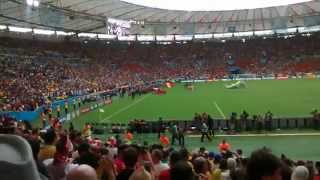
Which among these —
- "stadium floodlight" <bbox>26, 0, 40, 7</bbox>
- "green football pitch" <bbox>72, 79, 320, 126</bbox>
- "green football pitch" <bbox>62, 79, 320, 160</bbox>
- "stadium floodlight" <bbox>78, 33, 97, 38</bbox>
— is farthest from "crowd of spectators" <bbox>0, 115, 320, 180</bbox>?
"stadium floodlight" <bbox>78, 33, 97, 38</bbox>

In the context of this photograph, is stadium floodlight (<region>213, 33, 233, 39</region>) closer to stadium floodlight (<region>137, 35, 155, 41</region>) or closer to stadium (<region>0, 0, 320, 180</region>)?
stadium (<region>0, 0, 320, 180</region>)

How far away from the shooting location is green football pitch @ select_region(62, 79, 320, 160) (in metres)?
25.0

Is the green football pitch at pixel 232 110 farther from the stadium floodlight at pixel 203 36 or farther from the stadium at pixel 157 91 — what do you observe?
the stadium floodlight at pixel 203 36

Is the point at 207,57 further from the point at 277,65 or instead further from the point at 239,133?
the point at 239,133

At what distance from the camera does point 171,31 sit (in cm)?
9206

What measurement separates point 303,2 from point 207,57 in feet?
77.6

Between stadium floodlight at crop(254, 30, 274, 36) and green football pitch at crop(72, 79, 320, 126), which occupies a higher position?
stadium floodlight at crop(254, 30, 274, 36)

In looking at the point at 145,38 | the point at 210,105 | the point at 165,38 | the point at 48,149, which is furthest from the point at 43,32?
the point at 48,149

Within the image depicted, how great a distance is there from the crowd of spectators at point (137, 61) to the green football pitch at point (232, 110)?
1007 cm

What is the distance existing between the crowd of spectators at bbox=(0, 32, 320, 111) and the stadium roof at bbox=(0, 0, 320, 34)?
4132 mm

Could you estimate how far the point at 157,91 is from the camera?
55188mm

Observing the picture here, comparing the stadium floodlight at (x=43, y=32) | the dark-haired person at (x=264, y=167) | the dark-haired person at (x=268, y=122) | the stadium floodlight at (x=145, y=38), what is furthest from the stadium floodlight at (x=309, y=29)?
the dark-haired person at (x=264, y=167)

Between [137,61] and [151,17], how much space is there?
10.7 metres

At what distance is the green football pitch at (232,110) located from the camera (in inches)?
986
